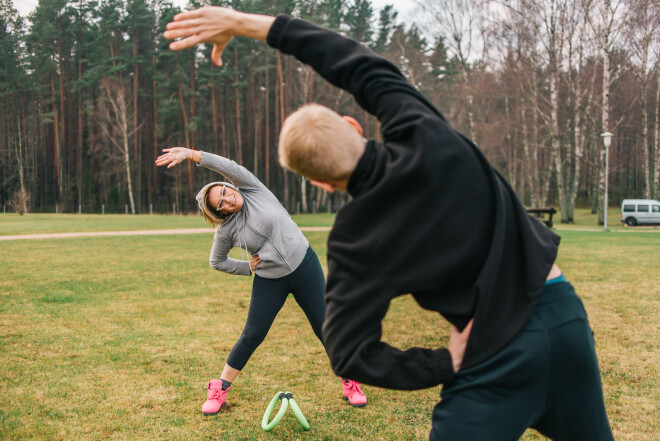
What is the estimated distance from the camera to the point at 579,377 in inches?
70.1

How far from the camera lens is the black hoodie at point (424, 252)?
1730 millimetres

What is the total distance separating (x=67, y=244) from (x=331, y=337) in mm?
18262

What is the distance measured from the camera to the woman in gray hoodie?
14.3 feet

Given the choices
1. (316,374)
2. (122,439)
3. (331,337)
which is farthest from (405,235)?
(316,374)

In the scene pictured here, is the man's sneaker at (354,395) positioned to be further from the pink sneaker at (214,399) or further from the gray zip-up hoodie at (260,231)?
the gray zip-up hoodie at (260,231)

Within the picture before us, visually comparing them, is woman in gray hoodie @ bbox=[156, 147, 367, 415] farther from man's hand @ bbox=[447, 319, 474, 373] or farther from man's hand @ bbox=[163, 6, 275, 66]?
man's hand @ bbox=[447, 319, 474, 373]

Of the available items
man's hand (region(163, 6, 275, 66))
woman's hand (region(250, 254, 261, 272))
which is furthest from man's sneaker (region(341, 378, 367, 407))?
man's hand (region(163, 6, 275, 66))

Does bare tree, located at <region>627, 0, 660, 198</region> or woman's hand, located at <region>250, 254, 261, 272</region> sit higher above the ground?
bare tree, located at <region>627, 0, 660, 198</region>

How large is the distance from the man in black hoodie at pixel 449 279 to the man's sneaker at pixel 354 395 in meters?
2.91

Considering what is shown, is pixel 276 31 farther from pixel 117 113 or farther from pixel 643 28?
pixel 117 113

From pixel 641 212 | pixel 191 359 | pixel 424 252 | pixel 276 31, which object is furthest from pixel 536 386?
pixel 641 212

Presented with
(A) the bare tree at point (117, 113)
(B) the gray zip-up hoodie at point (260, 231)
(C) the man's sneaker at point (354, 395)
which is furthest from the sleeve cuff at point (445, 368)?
(A) the bare tree at point (117, 113)

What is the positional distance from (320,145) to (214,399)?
136 inches

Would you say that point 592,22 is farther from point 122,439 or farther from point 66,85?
point 66,85
